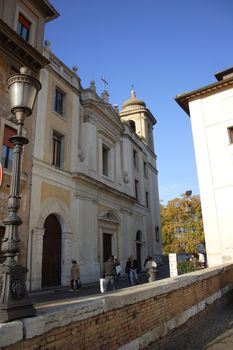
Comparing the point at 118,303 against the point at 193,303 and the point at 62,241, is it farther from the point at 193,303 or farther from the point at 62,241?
the point at 62,241

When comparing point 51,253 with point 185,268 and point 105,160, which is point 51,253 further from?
point 105,160

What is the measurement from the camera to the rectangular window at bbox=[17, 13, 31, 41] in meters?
16.1

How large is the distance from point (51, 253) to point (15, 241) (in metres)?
13.1

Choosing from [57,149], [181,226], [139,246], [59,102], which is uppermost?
[59,102]

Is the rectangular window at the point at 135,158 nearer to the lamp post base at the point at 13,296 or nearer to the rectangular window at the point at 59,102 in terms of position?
the rectangular window at the point at 59,102

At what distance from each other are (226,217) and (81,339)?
43.3 ft

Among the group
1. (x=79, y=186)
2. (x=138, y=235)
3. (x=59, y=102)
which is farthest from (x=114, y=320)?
Answer: (x=138, y=235)

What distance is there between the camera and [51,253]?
15992mm

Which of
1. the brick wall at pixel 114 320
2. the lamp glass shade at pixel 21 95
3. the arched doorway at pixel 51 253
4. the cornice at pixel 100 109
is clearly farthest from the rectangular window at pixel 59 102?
the lamp glass shade at pixel 21 95

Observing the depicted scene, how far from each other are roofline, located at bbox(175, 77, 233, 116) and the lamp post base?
1662 cm

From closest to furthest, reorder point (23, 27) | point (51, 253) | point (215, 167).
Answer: point (51, 253)
point (23, 27)
point (215, 167)

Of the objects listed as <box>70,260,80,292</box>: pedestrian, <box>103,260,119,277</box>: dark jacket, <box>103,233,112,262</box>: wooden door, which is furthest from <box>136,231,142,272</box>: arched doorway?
<box>103,260,119,277</box>: dark jacket

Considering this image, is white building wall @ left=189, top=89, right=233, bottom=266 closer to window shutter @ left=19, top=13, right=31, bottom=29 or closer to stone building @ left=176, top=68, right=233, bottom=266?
stone building @ left=176, top=68, right=233, bottom=266

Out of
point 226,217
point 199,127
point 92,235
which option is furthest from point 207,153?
point 92,235
